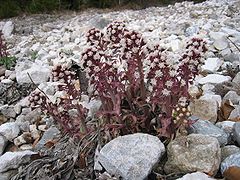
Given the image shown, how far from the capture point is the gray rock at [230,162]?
2244 millimetres

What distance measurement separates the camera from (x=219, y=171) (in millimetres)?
2332

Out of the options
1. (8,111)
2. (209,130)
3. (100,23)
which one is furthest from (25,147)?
(100,23)

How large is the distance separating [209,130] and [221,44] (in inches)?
79.0

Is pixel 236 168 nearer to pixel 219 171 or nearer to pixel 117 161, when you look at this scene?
pixel 219 171

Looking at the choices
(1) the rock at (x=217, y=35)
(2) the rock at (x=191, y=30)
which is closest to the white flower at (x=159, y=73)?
(1) the rock at (x=217, y=35)

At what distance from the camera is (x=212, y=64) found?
390 cm

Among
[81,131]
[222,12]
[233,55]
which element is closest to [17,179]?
[81,131]

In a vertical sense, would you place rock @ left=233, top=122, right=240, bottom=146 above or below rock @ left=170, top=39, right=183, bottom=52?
above

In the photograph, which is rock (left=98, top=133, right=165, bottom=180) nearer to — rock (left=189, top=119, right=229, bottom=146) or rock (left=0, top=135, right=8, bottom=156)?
rock (left=189, top=119, right=229, bottom=146)

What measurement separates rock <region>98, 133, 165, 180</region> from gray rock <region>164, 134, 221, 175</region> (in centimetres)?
7

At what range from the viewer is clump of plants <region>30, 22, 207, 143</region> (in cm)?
234

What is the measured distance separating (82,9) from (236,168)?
9727 millimetres

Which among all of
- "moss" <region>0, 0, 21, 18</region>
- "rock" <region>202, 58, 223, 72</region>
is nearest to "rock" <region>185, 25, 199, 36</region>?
"rock" <region>202, 58, 223, 72</region>

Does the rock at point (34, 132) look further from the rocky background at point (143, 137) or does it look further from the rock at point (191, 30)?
the rock at point (191, 30)
